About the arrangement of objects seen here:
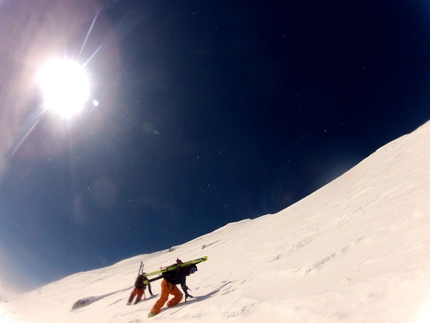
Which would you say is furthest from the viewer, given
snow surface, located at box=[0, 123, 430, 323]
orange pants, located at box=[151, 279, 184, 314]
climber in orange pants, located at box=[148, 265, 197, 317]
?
climber in orange pants, located at box=[148, 265, 197, 317]

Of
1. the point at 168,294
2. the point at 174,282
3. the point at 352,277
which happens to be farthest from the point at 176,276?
the point at 352,277

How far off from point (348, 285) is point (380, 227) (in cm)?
265

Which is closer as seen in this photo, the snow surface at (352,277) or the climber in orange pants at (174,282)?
the snow surface at (352,277)

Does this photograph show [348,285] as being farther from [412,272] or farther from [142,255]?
[142,255]

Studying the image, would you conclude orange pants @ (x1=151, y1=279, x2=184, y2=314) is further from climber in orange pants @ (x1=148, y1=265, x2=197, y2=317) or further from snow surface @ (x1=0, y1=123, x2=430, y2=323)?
snow surface @ (x1=0, y1=123, x2=430, y2=323)

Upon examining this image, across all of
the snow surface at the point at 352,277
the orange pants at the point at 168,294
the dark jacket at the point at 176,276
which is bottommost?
the snow surface at the point at 352,277

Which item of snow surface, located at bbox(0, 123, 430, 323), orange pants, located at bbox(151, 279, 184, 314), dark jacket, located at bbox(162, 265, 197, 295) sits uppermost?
dark jacket, located at bbox(162, 265, 197, 295)

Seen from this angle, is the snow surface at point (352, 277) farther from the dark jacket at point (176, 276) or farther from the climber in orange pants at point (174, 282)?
the dark jacket at point (176, 276)

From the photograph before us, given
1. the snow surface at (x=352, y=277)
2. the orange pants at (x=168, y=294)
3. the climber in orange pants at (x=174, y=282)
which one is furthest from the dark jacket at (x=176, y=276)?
the snow surface at (x=352, y=277)

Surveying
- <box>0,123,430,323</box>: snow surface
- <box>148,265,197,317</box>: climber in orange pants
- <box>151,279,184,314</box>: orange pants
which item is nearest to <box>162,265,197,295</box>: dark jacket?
<box>148,265,197,317</box>: climber in orange pants

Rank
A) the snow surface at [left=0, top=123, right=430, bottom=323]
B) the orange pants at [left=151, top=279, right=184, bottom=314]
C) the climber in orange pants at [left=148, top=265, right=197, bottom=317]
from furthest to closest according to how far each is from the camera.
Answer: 1. the climber in orange pants at [left=148, top=265, right=197, bottom=317]
2. the orange pants at [left=151, top=279, right=184, bottom=314]
3. the snow surface at [left=0, top=123, right=430, bottom=323]

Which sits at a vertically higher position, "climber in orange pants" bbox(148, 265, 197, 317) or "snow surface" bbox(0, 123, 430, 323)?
"climber in orange pants" bbox(148, 265, 197, 317)

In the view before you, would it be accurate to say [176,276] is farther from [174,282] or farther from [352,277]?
[352,277]

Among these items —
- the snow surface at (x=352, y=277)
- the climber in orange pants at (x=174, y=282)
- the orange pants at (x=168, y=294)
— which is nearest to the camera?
the snow surface at (x=352, y=277)
